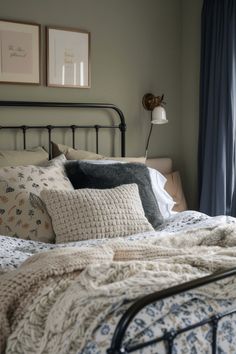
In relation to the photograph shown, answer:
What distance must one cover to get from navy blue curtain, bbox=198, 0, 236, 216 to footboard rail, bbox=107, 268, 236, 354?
76.7 inches

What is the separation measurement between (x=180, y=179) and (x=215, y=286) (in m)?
2.31

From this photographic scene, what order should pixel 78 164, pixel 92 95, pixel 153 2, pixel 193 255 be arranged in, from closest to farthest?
pixel 193 255 → pixel 78 164 → pixel 92 95 → pixel 153 2

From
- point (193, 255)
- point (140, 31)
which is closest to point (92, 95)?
point (140, 31)

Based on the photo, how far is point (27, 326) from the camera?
1.26 metres

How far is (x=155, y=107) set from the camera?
131 inches

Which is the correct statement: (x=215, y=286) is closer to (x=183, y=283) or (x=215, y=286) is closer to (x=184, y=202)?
(x=183, y=283)

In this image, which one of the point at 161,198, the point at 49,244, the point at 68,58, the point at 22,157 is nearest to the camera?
the point at 49,244

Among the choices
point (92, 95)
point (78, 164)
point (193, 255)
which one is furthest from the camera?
point (92, 95)

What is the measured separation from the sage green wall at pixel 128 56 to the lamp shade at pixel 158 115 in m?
0.15

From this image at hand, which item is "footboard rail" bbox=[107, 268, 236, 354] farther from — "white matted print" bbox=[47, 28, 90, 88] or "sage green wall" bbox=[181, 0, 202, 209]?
"sage green wall" bbox=[181, 0, 202, 209]

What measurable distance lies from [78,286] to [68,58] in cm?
207

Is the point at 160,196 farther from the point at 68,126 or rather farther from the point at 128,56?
the point at 128,56

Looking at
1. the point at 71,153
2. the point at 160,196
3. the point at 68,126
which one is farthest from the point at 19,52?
the point at 160,196

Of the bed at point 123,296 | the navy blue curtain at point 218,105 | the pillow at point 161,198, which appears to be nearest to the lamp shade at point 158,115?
the navy blue curtain at point 218,105
